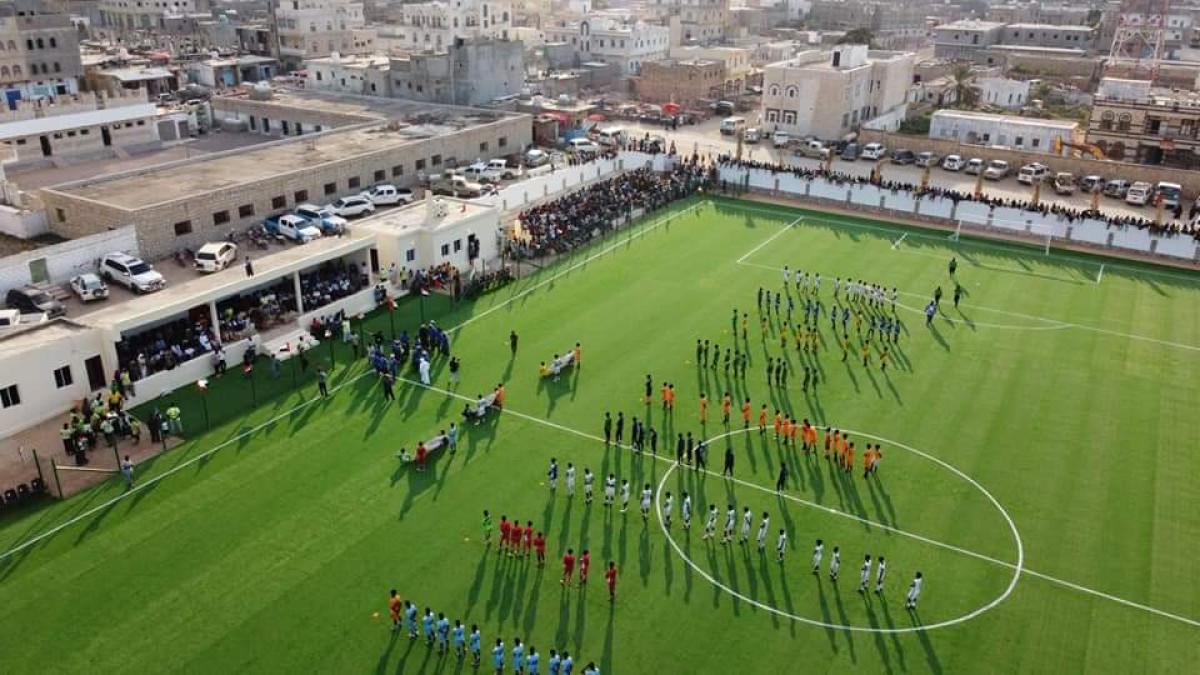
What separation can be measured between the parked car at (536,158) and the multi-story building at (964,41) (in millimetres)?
76356

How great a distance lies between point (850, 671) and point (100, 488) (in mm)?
19409

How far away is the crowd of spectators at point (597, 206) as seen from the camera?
140ft

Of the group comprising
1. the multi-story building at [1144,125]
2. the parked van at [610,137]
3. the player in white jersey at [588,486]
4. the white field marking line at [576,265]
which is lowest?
the player in white jersey at [588,486]

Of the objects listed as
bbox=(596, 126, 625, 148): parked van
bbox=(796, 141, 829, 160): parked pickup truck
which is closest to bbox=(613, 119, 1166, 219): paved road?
bbox=(796, 141, 829, 160): parked pickup truck

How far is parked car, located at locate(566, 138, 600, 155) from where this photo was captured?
5994cm

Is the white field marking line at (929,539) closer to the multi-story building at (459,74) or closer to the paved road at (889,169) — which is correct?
the paved road at (889,169)

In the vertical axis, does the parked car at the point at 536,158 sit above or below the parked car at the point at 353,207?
above

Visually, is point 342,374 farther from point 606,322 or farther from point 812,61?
point 812,61

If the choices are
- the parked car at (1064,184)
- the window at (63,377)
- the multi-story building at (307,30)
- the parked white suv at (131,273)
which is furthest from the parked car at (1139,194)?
the multi-story building at (307,30)

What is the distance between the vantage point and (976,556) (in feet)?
70.3

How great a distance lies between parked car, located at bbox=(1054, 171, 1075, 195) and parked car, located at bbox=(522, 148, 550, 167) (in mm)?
32007

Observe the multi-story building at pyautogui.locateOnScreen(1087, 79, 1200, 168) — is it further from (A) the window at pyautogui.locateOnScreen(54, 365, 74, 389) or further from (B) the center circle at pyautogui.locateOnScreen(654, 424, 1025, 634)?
(A) the window at pyautogui.locateOnScreen(54, 365, 74, 389)

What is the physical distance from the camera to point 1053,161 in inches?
2304

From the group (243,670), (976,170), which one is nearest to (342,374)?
(243,670)
